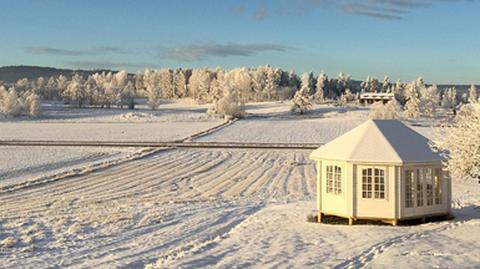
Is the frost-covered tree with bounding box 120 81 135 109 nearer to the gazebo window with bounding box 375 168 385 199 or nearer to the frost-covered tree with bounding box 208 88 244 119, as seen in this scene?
the frost-covered tree with bounding box 208 88 244 119

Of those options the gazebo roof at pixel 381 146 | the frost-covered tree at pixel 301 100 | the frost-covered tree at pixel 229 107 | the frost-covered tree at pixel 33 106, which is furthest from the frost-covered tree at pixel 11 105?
the gazebo roof at pixel 381 146

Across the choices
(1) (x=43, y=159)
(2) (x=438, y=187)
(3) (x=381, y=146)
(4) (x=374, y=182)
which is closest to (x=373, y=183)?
(4) (x=374, y=182)

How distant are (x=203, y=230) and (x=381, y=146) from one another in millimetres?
6927

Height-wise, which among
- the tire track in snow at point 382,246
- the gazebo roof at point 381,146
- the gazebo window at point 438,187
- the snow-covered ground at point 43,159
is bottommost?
the snow-covered ground at point 43,159

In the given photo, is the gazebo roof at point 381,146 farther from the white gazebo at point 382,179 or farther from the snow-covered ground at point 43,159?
the snow-covered ground at point 43,159

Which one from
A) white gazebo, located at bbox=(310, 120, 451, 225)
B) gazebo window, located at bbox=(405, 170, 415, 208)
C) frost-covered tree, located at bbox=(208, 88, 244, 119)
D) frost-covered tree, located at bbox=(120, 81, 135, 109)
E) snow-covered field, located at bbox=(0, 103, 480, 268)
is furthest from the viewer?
frost-covered tree, located at bbox=(120, 81, 135, 109)

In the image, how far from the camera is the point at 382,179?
2044cm

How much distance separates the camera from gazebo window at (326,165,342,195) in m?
21.4

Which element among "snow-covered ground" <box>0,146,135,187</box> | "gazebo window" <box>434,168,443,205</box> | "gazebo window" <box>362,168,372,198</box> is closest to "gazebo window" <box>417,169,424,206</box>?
"gazebo window" <box>434,168,443,205</box>

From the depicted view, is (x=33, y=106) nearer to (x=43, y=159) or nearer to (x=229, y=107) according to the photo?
(x=229, y=107)

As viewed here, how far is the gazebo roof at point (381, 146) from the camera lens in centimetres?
2055

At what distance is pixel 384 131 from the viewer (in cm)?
2225

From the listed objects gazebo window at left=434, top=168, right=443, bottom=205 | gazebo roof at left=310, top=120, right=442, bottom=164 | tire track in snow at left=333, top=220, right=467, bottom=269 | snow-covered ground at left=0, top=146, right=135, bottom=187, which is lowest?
snow-covered ground at left=0, top=146, right=135, bottom=187

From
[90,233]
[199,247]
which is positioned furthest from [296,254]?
[90,233]
